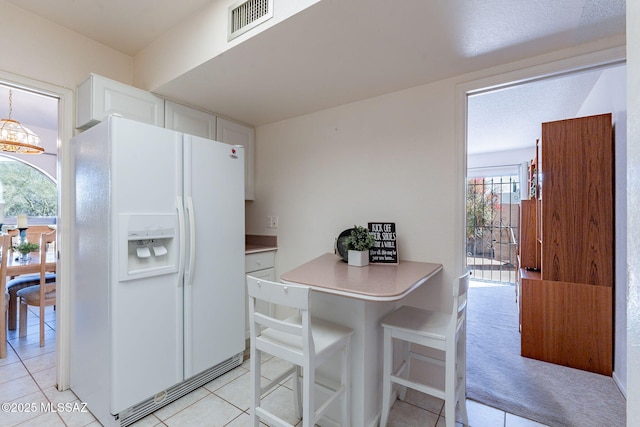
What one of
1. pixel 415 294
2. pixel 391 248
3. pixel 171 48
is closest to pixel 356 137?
pixel 391 248

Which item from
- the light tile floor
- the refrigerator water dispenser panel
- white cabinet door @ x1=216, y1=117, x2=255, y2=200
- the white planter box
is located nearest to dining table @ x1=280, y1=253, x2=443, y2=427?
the white planter box

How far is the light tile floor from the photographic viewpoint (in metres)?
1.68

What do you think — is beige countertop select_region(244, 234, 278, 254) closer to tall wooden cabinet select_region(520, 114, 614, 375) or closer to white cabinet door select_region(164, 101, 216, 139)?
white cabinet door select_region(164, 101, 216, 139)

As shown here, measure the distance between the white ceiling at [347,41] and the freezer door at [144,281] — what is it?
594 millimetres

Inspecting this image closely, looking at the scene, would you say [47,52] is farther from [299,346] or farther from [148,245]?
[299,346]

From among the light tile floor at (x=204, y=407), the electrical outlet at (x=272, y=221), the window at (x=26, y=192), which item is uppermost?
the window at (x=26, y=192)

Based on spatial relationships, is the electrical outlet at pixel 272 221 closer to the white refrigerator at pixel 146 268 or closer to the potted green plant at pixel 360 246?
the white refrigerator at pixel 146 268

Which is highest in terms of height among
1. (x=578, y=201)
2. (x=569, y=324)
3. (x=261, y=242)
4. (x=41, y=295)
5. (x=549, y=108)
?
(x=549, y=108)

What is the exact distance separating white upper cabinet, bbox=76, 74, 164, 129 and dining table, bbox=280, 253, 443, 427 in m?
1.62

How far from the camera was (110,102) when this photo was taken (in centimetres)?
193

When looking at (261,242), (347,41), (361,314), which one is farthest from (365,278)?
(261,242)

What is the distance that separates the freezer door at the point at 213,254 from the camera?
6.34 feet

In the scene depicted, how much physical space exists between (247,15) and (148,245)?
146cm

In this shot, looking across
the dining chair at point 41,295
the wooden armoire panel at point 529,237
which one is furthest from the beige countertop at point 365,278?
the dining chair at point 41,295
